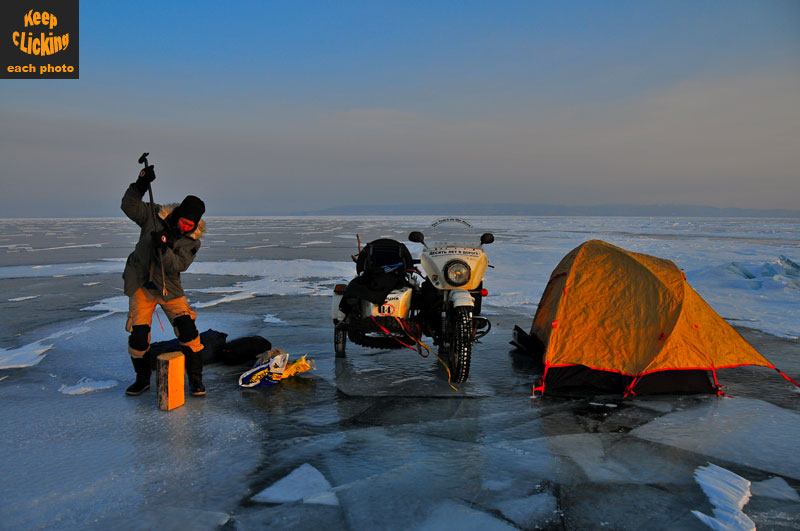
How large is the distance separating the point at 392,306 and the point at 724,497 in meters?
3.47

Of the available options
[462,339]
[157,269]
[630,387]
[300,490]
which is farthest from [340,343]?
[630,387]

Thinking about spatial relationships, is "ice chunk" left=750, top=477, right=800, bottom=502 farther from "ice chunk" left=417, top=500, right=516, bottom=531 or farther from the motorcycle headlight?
the motorcycle headlight

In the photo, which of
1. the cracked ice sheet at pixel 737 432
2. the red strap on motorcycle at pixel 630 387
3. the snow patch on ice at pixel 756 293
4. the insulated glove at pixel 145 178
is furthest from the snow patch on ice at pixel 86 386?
the snow patch on ice at pixel 756 293

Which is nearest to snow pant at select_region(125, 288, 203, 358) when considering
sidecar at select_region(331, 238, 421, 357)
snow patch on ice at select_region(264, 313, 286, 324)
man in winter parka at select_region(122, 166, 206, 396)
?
man in winter parka at select_region(122, 166, 206, 396)

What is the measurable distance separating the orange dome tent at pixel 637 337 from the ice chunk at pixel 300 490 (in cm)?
277

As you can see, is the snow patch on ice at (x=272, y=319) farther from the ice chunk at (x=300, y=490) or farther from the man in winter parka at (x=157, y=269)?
the ice chunk at (x=300, y=490)

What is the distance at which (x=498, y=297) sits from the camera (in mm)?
11398

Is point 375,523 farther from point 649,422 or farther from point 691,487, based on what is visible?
point 649,422

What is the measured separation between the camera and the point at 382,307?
568cm

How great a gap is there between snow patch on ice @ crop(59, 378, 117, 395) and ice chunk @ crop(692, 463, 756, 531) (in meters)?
5.44

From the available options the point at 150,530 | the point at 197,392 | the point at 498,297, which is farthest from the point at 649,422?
the point at 498,297

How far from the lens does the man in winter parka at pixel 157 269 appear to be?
15.7ft

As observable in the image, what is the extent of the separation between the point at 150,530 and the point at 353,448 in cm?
149

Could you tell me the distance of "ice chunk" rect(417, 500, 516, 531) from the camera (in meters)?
2.86
